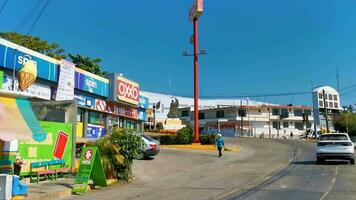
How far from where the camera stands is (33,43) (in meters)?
48.4

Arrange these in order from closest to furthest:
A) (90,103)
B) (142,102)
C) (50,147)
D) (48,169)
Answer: (48,169) → (50,147) → (90,103) → (142,102)

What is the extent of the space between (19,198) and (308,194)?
8.39 meters

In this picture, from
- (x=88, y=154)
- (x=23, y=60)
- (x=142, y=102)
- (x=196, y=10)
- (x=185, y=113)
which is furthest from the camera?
(x=185, y=113)

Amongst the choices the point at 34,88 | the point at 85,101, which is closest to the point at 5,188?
the point at 34,88

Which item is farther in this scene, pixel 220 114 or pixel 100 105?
pixel 220 114

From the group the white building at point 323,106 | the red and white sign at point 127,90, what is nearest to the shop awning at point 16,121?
the red and white sign at point 127,90

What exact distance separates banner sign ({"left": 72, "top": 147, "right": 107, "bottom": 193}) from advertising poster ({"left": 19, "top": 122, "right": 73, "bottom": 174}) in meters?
2.11

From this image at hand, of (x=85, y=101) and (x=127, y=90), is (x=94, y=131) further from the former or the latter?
(x=127, y=90)

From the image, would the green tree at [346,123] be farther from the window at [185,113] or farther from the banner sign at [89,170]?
the banner sign at [89,170]

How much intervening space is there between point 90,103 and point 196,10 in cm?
2254

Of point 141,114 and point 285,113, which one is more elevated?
point 285,113

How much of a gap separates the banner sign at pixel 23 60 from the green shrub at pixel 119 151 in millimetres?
6206

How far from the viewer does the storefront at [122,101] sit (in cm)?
3575

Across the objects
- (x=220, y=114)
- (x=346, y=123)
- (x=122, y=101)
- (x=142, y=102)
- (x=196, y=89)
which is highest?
(x=220, y=114)
